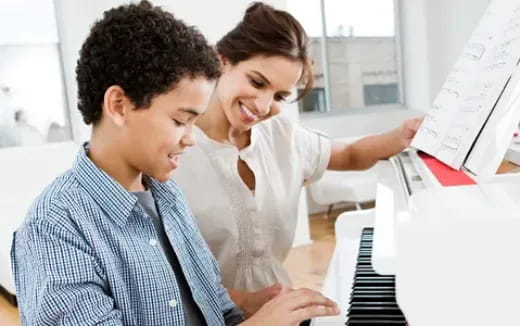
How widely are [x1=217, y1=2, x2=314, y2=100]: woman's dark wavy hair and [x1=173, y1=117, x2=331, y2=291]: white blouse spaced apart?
238mm

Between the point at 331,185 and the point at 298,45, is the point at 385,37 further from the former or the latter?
the point at 298,45

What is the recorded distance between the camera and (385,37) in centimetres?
555

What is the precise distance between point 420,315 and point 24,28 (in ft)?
12.5

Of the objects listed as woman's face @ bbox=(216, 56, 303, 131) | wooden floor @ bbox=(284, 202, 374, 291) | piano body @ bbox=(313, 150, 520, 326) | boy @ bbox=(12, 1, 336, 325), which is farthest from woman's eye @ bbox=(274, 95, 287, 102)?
wooden floor @ bbox=(284, 202, 374, 291)

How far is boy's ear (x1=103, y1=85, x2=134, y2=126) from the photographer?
2.98 ft

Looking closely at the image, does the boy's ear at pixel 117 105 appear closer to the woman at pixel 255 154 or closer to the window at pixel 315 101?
the woman at pixel 255 154

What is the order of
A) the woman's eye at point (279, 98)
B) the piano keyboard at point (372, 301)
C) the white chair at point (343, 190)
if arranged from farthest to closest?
the white chair at point (343, 190) → the woman's eye at point (279, 98) → the piano keyboard at point (372, 301)

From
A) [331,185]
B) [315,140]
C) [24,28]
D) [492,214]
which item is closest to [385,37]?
[331,185]

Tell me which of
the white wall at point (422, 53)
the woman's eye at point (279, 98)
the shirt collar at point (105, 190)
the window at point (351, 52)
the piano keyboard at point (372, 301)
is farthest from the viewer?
the window at point (351, 52)

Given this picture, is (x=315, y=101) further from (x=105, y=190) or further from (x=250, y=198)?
(x=105, y=190)

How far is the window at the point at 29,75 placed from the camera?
12.3 ft

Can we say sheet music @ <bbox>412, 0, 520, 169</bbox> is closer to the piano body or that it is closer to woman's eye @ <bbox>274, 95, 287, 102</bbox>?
the piano body

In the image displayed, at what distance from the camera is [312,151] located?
1.60 meters

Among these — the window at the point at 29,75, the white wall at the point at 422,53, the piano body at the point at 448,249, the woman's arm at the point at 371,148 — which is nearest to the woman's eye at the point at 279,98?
the woman's arm at the point at 371,148
